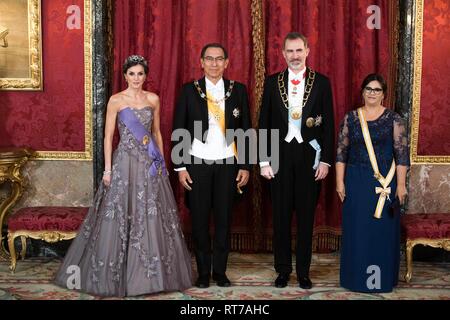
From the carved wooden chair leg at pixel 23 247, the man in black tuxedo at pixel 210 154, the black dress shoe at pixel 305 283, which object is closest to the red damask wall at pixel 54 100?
the carved wooden chair leg at pixel 23 247

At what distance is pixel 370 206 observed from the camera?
12.0 feet

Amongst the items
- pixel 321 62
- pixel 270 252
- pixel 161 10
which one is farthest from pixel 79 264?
pixel 321 62

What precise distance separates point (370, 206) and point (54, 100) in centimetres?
239

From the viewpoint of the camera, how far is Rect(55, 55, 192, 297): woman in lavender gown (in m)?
3.55

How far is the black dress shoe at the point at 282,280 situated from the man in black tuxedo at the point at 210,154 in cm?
40

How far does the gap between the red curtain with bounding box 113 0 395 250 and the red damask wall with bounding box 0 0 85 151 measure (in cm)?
33

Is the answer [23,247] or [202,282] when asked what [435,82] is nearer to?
[202,282]

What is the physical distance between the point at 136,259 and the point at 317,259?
1.51m

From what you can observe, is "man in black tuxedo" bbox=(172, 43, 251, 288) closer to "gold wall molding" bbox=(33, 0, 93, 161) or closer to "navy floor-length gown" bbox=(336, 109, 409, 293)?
"navy floor-length gown" bbox=(336, 109, 409, 293)

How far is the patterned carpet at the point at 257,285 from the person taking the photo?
3.59 meters

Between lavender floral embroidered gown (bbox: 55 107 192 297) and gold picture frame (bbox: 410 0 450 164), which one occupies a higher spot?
gold picture frame (bbox: 410 0 450 164)

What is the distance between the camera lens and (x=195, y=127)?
12.2ft

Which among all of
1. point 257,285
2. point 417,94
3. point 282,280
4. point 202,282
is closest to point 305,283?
point 282,280

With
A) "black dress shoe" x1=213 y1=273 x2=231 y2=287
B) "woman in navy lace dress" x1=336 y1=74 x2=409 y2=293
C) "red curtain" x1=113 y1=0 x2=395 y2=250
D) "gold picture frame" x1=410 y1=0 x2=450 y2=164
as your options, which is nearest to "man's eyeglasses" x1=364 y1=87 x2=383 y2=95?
"woman in navy lace dress" x1=336 y1=74 x2=409 y2=293
